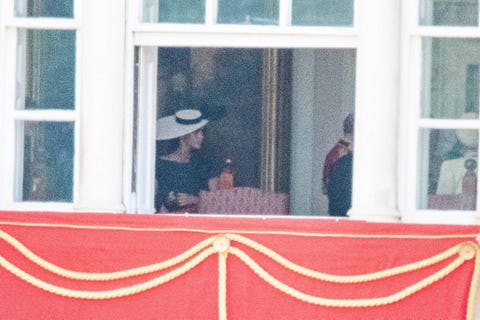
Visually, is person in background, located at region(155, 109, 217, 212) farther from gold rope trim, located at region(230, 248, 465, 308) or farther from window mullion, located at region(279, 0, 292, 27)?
gold rope trim, located at region(230, 248, 465, 308)

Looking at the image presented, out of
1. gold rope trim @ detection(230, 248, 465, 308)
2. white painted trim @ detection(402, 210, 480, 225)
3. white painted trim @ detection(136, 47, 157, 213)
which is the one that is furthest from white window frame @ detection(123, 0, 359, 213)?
gold rope trim @ detection(230, 248, 465, 308)

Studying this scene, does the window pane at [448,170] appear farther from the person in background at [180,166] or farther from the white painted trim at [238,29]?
the person in background at [180,166]

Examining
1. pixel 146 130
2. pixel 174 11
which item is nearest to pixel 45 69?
pixel 146 130

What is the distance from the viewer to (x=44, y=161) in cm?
898

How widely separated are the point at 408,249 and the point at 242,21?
1.52 m

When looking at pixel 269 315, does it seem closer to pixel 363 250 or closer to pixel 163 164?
pixel 363 250

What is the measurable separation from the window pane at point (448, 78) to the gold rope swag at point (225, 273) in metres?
0.80

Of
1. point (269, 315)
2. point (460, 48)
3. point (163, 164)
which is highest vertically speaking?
point (460, 48)

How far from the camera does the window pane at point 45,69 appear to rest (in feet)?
29.5

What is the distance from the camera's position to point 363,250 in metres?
8.45

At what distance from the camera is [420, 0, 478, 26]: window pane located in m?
8.80

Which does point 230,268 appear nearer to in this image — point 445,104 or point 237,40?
point 237,40

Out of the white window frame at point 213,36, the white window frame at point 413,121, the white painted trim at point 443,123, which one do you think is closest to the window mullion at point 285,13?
the white window frame at point 213,36

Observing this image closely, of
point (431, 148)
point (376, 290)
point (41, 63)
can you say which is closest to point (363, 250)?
point (376, 290)
